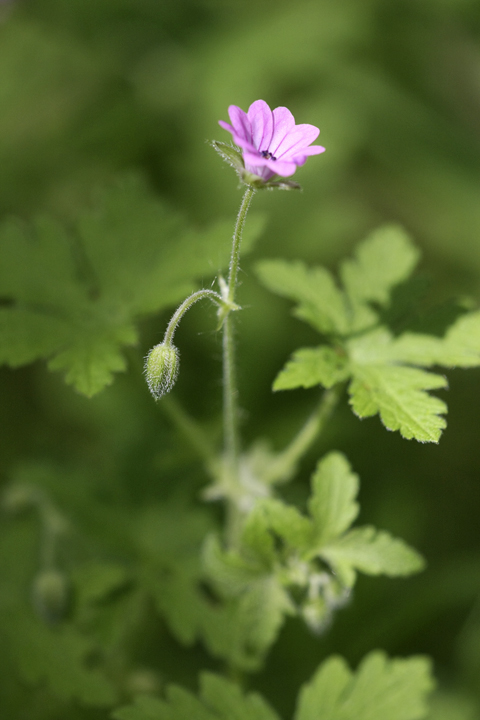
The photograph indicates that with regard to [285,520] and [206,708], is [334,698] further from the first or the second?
[285,520]

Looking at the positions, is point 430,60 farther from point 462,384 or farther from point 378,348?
point 378,348

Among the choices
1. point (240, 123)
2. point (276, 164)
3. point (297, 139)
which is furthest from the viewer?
point (297, 139)

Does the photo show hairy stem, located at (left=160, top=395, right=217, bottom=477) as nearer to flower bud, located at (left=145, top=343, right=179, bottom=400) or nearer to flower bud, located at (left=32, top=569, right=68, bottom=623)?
flower bud, located at (left=145, top=343, right=179, bottom=400)

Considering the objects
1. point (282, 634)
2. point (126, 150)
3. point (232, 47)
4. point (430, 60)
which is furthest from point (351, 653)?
point (430, 60)

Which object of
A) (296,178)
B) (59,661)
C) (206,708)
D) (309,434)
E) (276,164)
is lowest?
(206,708)

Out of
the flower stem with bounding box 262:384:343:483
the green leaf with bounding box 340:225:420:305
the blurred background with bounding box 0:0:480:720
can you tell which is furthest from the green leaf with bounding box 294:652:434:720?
the green leaf with bounding box 340:225:420:305

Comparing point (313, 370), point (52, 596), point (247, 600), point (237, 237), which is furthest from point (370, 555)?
point (52, 596)

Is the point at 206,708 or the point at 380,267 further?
the point at 380,267
